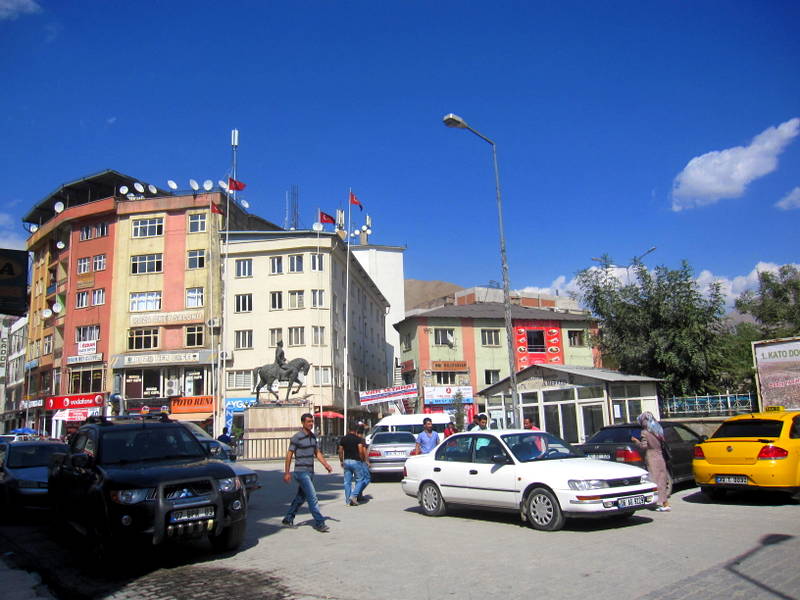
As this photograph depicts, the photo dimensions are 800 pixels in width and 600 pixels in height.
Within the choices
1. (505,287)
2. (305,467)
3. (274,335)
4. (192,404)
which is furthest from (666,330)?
(192,404)

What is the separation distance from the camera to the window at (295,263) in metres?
50.3

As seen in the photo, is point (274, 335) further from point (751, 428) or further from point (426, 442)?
point (751, 428)

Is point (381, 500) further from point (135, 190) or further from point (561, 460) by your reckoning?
point (135, 190)

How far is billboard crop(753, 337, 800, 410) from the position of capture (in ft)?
68.0

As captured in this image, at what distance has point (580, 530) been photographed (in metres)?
9.68

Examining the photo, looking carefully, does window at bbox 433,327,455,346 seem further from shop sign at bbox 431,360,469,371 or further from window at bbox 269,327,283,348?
window at bbox 269,327,283,348

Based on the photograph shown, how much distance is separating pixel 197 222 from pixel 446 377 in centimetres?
2335

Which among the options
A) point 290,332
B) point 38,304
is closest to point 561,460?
point 290,332

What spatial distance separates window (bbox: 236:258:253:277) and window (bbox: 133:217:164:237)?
7.26 m

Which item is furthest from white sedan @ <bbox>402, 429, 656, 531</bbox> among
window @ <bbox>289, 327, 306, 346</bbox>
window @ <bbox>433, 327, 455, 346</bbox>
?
window @ <bbox>433, 327, 455, 346</bbox>

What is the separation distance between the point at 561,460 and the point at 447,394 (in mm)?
37057

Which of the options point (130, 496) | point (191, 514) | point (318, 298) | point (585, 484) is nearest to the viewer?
point (130, 496)

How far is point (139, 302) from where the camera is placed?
5206 centimetres

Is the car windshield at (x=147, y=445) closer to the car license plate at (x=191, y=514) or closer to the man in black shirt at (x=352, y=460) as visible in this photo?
the car license plate at (x=191, y=514)
